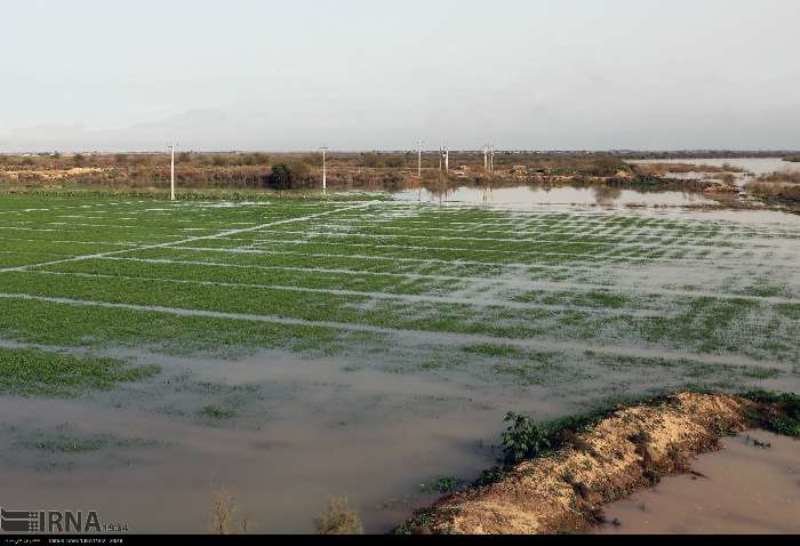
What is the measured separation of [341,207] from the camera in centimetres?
4638

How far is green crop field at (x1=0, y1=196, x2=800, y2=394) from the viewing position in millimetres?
13711

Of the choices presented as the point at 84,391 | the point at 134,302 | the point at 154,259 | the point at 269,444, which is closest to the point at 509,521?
the point at 269,444

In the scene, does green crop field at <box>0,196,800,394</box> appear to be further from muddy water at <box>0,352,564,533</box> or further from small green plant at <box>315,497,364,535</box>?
small green plant at <box>315,497,364,535</box>

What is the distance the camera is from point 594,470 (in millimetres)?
8555

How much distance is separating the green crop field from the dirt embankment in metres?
1.83

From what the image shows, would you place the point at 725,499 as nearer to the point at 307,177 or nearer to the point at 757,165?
the point at 307,177

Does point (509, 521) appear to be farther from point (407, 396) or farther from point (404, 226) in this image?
point (404, 226)

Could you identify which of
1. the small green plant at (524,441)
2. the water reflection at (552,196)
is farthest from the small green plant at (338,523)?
the water reflection at (552,196)

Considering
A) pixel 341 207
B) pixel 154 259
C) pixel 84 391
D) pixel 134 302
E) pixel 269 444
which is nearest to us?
pixel 269 444

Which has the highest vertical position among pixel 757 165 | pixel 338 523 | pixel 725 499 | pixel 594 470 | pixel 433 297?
pixel 757 165

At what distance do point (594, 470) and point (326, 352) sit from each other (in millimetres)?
6374

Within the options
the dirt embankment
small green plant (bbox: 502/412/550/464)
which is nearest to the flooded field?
small green plant (bbox: 502/412/550/464)

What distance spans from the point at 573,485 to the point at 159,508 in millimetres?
4261

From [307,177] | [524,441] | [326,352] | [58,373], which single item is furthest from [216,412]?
[307,177]
